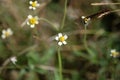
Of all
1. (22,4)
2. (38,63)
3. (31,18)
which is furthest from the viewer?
(22,4)

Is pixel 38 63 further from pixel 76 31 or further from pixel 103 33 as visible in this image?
pixel 103 33

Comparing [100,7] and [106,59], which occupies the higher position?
[100,7]

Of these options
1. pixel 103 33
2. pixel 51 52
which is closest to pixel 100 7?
pixel 103 33

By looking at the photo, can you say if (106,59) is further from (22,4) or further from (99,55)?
(22,4)

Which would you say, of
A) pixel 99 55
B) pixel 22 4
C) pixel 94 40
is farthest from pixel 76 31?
pixel 22 4

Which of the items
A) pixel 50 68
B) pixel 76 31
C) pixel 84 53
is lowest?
pixel 50 68

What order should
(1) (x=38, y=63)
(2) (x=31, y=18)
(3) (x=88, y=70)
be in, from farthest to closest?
(3) (x=88, y=70)
(1) (x=38, y=63)
(2) (x=31, y=18)

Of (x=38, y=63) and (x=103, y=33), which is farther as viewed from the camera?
(x=103, y=33)
